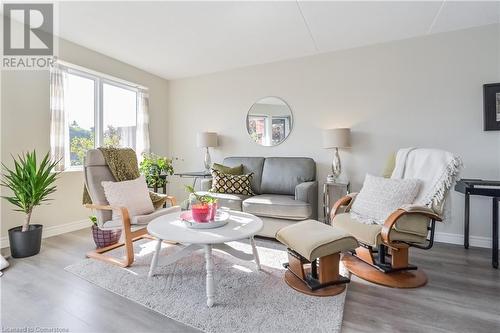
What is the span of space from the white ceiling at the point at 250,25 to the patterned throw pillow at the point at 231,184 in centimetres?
174

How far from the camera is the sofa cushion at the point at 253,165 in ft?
12.1

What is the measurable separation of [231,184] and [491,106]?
10.0ft

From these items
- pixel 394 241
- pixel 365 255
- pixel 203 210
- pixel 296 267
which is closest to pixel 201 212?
pixel 203 210

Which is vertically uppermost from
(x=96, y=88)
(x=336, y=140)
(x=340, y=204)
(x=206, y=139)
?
(x=96, y=88)

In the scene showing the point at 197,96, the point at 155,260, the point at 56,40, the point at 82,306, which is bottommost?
the point at 82,306

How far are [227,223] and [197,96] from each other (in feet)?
10.4

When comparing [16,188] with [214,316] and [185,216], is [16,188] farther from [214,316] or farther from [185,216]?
[214,316]

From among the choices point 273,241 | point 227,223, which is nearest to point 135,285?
point 227,223

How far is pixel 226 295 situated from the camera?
1.82 metres

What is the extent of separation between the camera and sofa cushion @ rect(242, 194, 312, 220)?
282 cm

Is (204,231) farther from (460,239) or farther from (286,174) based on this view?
(460,239)

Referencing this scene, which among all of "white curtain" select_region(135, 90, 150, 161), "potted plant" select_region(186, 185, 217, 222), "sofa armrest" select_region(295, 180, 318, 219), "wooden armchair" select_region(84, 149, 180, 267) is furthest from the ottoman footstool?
"white curtain" select_region(135, 90, 150, 161)

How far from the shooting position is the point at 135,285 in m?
1.96

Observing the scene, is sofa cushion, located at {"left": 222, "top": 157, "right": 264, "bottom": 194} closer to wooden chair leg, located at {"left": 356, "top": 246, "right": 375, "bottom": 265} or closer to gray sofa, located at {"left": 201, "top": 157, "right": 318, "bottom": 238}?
gray sofa, located at {"left": 201, "top": 157, "right": 318, "bottom": 238}
